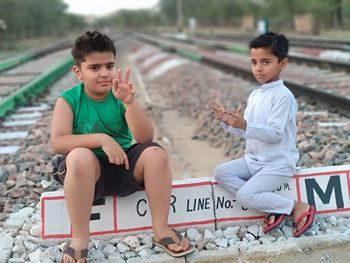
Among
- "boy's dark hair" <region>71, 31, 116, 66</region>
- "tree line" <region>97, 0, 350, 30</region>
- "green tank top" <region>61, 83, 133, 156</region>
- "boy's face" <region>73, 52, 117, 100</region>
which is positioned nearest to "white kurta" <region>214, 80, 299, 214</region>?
"green tank top" <region>61, 83, 133, 156</region>

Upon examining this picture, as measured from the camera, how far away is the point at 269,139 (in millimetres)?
3168

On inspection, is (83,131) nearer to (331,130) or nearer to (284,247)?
(284,247)

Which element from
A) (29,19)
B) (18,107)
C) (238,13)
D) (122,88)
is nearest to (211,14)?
(238,13)

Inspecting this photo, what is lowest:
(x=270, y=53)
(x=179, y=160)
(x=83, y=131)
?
(x=179, y=160)

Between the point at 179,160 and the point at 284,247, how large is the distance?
349 cm

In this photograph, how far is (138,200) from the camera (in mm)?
3348

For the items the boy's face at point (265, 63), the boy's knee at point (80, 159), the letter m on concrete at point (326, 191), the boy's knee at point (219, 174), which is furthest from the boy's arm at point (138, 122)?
the letter m on concrete at point (326, 191)

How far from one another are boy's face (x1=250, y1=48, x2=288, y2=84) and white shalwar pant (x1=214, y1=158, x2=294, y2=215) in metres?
0.55

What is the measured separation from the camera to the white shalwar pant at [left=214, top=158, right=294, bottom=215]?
10.7 ft

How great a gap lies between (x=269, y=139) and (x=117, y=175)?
0.90m

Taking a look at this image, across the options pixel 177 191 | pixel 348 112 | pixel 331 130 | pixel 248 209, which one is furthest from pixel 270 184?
pixel 348 112

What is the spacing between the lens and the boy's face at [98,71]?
310cm

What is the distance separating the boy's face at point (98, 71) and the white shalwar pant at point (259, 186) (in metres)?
0.88

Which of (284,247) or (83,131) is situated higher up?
(83,131)
